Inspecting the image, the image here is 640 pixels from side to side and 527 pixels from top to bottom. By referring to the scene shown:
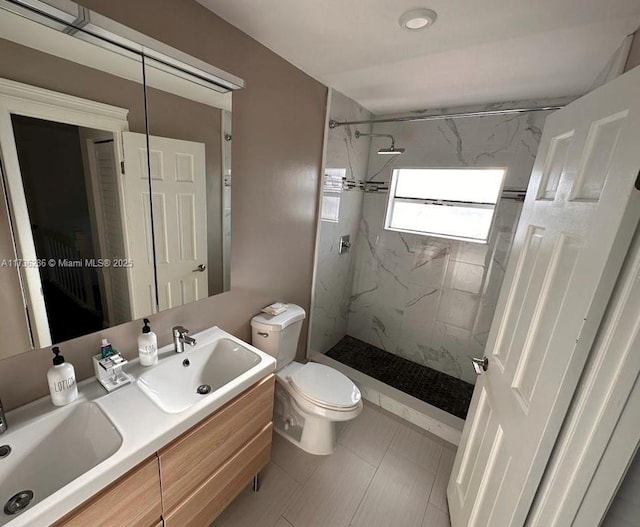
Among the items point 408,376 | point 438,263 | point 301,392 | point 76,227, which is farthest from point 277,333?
point 438,263

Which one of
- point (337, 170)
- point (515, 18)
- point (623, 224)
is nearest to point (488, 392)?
point (623, 224)

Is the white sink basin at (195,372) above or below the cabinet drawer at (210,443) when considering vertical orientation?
above

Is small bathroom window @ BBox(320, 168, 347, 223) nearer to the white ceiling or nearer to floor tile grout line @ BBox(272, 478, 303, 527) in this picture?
the white ceiling

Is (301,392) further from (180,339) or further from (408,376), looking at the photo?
(408,376)

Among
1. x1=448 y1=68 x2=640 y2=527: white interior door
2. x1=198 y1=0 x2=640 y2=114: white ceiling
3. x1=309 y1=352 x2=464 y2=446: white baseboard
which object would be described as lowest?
x1=309 y1=352 x2=464 y2=446: white baseboard

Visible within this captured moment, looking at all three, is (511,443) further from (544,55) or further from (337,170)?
(337,170)

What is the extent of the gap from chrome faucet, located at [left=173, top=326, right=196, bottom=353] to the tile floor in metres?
0.90

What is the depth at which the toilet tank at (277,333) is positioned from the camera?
1.69 m

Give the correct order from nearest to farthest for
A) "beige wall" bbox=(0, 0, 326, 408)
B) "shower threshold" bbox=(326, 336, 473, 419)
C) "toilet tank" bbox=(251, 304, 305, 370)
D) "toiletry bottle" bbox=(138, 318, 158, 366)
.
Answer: "beige wall" bbox=(0, 0, 326, 408), "toiletry bottle" bbox=(138, 318, 158, 366), "toilet tank" bbox=(251, 304, 305, 370), "shower threshold" bbox=(326, 336, 473, 419)

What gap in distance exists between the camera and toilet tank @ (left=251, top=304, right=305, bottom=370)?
66.6 inches

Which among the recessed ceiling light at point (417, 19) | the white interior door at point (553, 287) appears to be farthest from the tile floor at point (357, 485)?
the recessed ceiling light at point (417, 19)

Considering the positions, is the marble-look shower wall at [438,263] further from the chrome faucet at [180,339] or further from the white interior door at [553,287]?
the chrome faucet at [180,339]

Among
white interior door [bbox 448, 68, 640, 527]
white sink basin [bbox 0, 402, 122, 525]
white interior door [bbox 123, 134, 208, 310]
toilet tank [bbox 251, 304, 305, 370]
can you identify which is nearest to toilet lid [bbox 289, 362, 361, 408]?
toilet tank [bbox 251, 304, 305, 370]

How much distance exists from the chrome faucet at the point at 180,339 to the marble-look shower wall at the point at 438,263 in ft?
6.55
